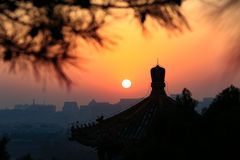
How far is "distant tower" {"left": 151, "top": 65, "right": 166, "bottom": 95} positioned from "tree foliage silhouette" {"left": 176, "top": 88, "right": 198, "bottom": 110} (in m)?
5.79

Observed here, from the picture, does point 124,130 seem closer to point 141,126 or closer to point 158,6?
point 141,126

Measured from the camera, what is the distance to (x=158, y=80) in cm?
1252

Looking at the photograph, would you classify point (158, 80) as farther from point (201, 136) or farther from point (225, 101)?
A: point (201, 136)

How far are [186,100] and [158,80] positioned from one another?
6.15m

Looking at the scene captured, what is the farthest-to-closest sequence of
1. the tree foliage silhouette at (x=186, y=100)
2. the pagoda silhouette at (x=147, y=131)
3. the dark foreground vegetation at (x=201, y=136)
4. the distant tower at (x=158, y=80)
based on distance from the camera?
1. the distant tower at (x=158, y=80)
2. the tree foliage silhouette at (x=186, y=100)
3. the pagoda silhouette at (x=147, y=131)
4. the dark foreground vegetation at (x=201, y=136)

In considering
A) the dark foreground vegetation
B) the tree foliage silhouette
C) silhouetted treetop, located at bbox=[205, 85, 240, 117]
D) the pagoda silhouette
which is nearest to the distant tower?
the pagoda silhouette

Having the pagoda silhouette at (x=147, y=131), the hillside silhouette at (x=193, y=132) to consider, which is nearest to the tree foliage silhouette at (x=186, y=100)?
the hillside silhouette at (x=193, y=132)

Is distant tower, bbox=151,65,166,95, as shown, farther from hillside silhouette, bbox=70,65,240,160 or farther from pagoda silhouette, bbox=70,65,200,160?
hillside silhouette, bbox=70,65,240,160

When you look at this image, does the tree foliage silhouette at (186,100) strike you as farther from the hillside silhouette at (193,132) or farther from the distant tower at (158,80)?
the distant tower at (158,80)

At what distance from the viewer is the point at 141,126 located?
1109 centimetres

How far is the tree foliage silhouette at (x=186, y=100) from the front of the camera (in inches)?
249

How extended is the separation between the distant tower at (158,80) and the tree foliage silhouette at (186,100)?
579 centimetres

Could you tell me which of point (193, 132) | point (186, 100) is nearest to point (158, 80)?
point (186, 100)

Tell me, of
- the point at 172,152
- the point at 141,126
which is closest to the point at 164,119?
the point at 172,152
